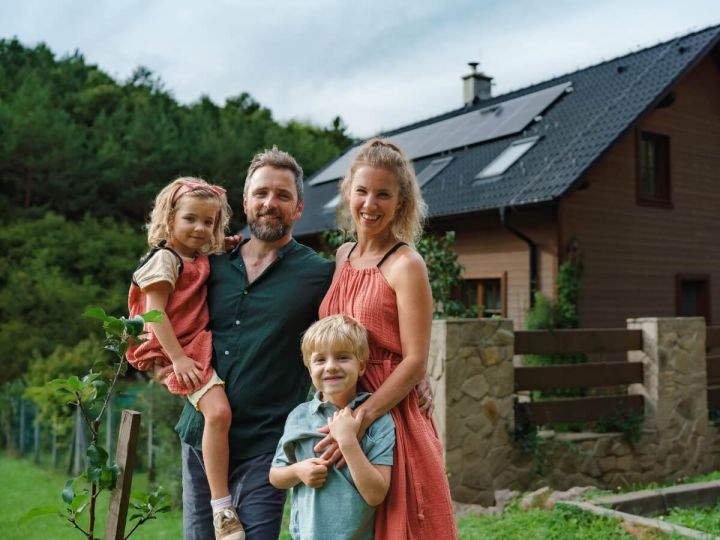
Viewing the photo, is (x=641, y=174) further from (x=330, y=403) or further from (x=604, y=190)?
(x=330, y=403)

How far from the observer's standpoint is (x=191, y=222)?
2.65 meters

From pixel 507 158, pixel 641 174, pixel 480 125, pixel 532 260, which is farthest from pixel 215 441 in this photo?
pixel 480 125

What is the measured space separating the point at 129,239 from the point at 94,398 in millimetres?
21033

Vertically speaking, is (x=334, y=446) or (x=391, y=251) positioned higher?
(x=391, y=251)

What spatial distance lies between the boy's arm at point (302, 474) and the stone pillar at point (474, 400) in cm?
377

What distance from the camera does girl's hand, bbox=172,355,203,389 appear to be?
2.46m

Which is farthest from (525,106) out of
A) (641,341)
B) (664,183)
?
(641,341)

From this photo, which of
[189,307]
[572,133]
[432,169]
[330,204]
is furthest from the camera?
[330,204]

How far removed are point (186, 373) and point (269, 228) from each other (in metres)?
0.63

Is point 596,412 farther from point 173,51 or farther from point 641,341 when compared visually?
point 173,51

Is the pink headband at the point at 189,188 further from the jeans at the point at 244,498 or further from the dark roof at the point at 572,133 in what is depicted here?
the dark roof at the point at 572,133

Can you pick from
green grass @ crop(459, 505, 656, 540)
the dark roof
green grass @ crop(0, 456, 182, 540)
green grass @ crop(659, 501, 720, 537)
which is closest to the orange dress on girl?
green grass @ crop(459, 505, 656, 540)

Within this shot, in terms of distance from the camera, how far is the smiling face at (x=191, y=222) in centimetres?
264

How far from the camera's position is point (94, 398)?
6.98 feet
